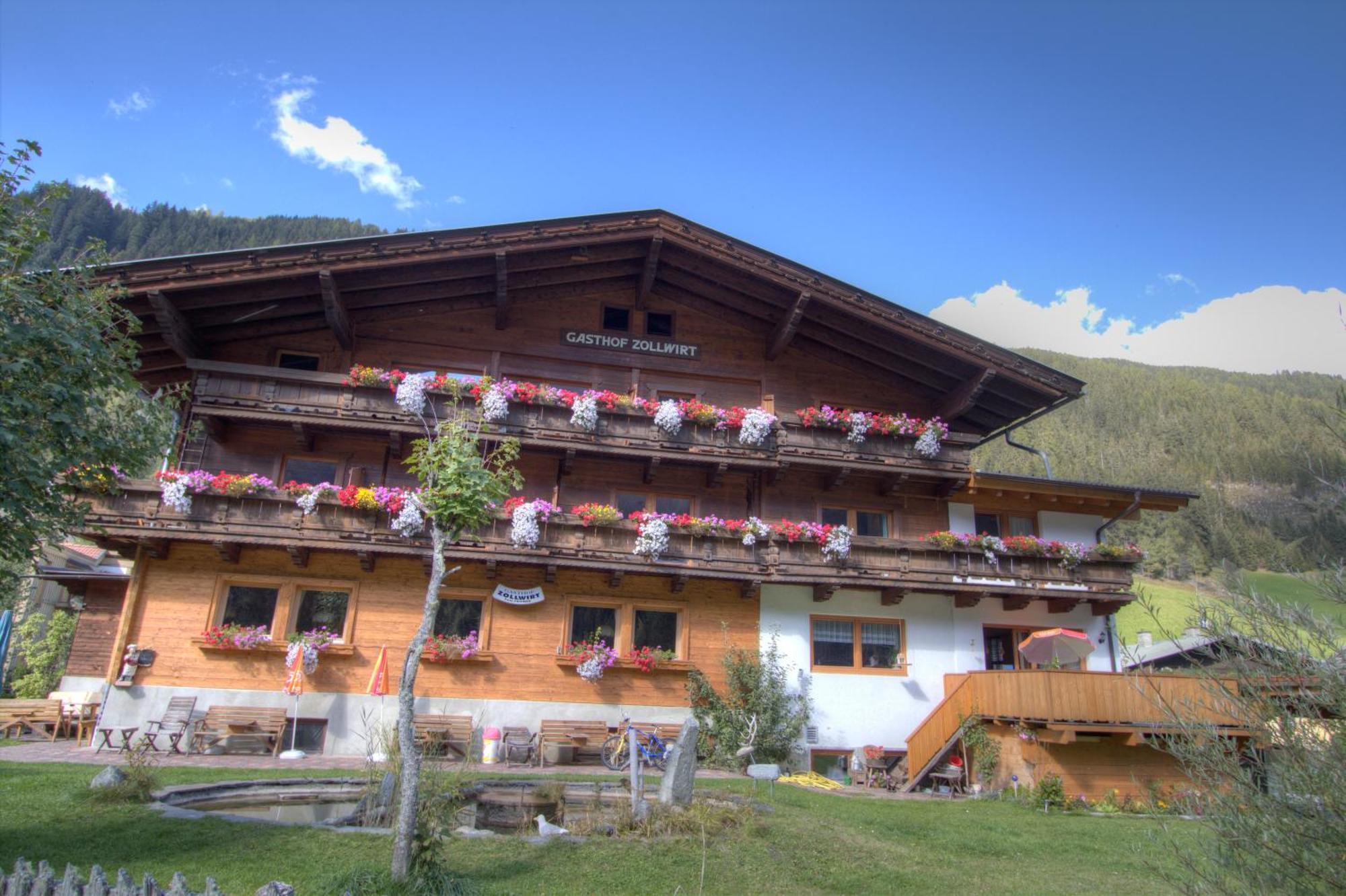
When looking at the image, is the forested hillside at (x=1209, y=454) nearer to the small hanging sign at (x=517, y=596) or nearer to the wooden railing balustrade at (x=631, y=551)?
the wooden railing balustrade at (x=631, y=551)

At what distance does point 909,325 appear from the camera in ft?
70.6

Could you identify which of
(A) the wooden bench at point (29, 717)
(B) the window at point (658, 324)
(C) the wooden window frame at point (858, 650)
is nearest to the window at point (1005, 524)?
(C) the wooden window frame at point (858, 650)

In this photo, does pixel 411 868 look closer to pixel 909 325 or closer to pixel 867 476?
pixel 867 476

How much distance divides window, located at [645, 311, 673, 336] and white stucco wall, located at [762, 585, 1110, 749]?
712 cm

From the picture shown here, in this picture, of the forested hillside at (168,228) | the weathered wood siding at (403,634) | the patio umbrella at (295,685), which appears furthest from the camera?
the forested hillside at (168,228)

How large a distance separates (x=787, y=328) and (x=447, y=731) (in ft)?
40.2

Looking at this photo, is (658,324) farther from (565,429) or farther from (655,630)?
(655,630)

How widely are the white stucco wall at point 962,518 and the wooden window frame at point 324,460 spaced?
14.9 m

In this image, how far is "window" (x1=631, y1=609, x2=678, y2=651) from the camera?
19.5 m

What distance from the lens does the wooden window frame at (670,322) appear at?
73.3 feet

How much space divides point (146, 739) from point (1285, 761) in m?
16.9

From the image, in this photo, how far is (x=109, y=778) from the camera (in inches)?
427

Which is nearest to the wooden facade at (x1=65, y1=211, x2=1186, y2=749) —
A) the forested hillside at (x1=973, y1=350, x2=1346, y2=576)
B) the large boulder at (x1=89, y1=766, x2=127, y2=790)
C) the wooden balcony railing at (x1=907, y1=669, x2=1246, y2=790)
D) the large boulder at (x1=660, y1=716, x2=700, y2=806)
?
the wooden balcony railing at (x1=907, y1=669, x2=1246, y2=790)

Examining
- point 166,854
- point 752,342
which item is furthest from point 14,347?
point 752,342
